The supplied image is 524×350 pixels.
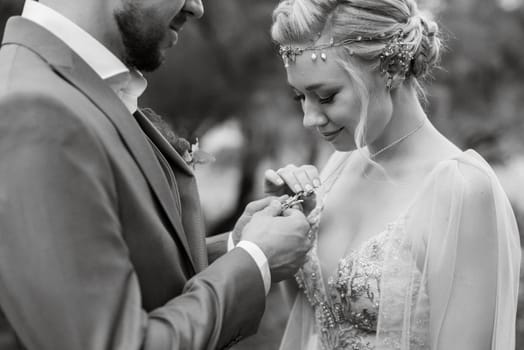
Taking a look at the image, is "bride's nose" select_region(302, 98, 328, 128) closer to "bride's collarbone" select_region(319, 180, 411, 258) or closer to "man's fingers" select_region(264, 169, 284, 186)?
"man's fingers" select_region(264, 169, 284, 186)

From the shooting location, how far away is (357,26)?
2688 millimetres

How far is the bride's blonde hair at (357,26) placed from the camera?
2.69 m

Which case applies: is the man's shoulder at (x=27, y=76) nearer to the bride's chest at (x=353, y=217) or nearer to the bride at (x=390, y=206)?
the bride at (x=390, y=206)

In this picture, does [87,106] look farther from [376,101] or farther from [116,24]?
[376,101]

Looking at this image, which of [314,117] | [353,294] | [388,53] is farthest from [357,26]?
[353,294]

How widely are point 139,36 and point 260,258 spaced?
2.58 feet

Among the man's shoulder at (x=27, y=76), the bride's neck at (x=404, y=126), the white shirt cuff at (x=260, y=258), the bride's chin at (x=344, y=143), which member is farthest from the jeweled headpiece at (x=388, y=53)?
the man's shoulder at (x=27, y=76)

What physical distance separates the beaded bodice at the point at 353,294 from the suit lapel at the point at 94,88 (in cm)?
96

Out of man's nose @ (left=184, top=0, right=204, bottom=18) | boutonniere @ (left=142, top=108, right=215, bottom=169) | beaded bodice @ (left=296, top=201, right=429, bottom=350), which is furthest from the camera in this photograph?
beaded bodice @ (left=296, top=201, right=429, bottom=350)

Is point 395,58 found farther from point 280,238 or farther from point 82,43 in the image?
point 82,43

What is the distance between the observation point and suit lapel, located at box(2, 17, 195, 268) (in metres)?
1.93

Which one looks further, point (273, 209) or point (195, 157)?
point (195, 157)

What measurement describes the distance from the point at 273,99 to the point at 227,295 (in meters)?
3.71

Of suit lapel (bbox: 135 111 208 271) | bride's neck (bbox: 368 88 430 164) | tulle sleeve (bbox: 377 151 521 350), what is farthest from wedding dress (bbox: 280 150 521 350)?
suit lapel (bbox: 135 111 208 271)
